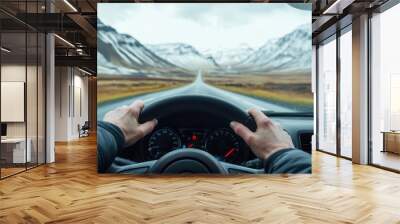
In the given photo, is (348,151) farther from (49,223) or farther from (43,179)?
(49,223)

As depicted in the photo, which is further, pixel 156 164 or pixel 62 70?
pixel 62 70

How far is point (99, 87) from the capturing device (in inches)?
246

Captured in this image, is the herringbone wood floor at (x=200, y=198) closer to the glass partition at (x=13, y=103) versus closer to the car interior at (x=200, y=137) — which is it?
the car interior at (x=200, y=137)

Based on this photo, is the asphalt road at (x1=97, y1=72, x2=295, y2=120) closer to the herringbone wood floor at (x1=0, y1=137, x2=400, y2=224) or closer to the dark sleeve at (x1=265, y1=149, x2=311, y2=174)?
the dark sleeve at (x1=265, y1=149, x2=311, y2=174)

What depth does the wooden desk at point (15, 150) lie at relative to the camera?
6512mm

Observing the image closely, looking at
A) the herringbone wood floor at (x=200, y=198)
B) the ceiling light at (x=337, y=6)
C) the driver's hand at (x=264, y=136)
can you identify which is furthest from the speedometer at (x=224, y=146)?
the ceiling light at (x=337, y=6)

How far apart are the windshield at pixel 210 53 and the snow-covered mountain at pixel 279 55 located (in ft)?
0.05

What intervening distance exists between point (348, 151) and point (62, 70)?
1134cm

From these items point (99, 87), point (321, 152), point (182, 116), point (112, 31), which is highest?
point (112, 31)

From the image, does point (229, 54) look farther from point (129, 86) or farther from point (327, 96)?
point (327, 96)

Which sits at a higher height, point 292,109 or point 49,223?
point 292,109

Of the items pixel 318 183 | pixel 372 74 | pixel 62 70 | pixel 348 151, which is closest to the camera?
pixel 318 183

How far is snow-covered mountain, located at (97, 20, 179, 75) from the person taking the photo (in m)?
6.32

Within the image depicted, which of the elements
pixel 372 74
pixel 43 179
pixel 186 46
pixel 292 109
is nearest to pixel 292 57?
pixel 292 109
